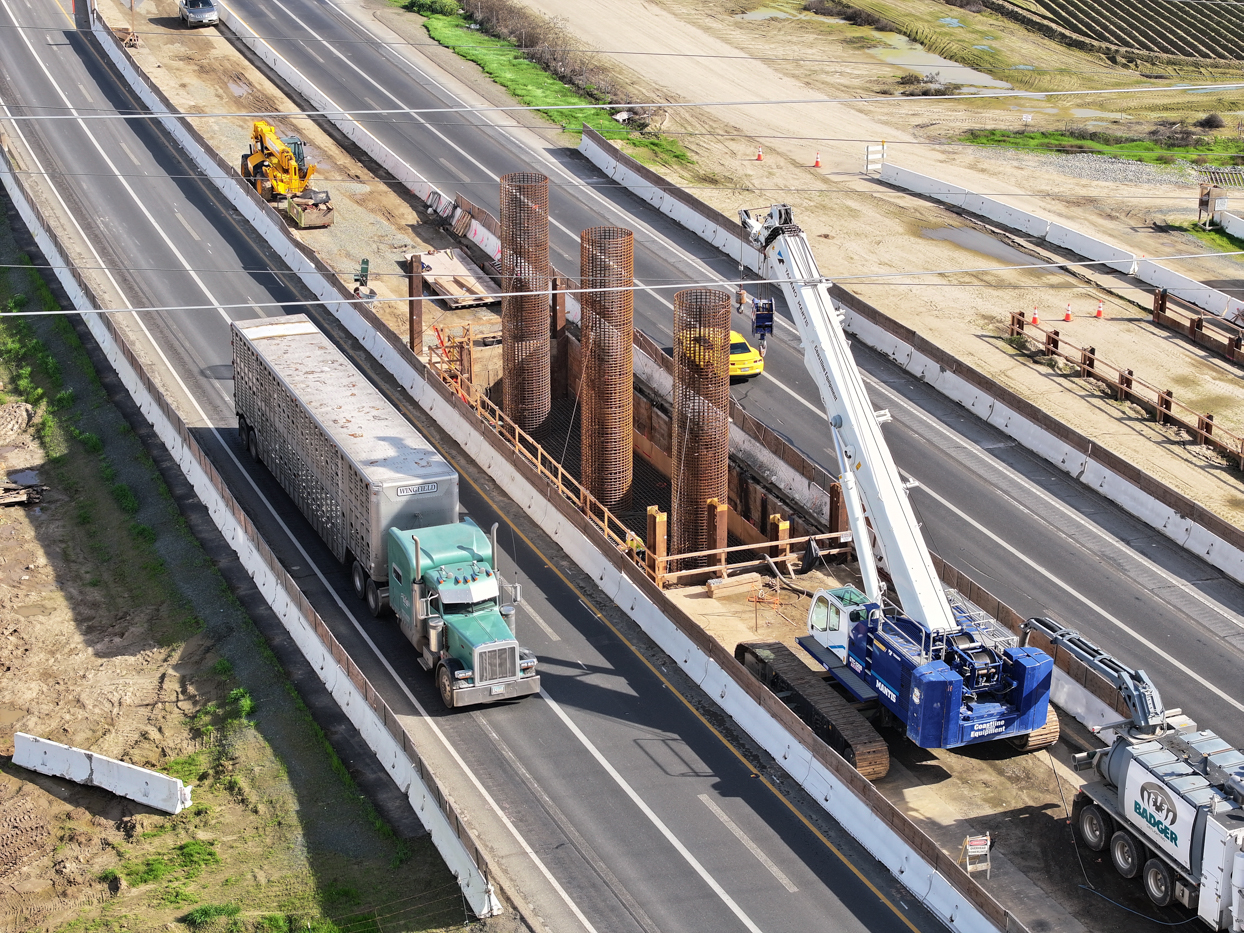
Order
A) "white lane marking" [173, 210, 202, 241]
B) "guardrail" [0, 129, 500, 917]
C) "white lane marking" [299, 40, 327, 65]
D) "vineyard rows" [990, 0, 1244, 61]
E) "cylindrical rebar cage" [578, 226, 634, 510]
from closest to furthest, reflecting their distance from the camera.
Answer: "guardrail" [0, 129, 500, 917] < "cylindrical rebar cage" [578, 226, 634, 510] < "white lane marking" [173, 210, 202, 241] < "white lane marking" [299, 40, 327, 65] < "vineyard rows" [990, 0, 1244, 61]

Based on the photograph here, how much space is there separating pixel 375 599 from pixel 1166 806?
1829 cm

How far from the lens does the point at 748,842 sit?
27547 millimetres

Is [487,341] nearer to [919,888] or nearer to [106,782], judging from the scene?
[106,782]

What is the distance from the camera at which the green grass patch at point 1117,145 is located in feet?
A: 245

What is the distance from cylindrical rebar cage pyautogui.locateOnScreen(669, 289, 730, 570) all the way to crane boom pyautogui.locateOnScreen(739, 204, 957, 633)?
19.9 feet

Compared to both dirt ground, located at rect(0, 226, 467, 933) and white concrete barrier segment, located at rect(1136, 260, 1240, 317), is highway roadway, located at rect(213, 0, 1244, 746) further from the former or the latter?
dirt ground, located at rect(0, 226, 467, 933)

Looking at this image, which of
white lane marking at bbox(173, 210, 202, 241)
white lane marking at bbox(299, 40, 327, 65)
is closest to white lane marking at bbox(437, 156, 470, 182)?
white lane marking at bbox(173, 210, 202, 241)

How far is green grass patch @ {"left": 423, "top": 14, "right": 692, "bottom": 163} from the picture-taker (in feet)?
237

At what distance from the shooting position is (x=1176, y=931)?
25281mm

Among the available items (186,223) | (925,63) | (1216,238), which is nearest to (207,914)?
(186,223)

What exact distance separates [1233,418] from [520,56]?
49.1 meters

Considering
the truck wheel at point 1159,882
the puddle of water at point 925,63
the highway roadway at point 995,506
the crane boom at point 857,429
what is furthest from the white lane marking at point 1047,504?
the puddle of water at point 925,63

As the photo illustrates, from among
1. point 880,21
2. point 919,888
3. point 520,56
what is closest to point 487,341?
point 919,888

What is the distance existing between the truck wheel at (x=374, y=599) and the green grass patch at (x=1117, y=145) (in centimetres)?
5140
